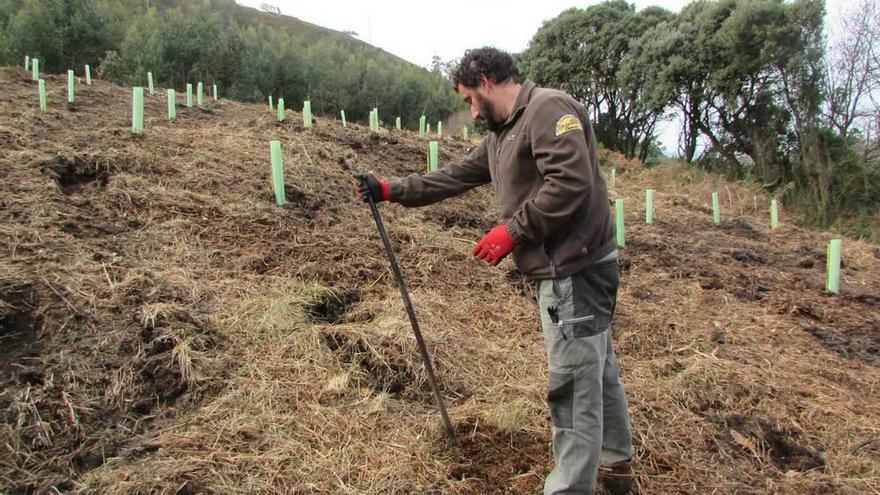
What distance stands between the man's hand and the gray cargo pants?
2.69 feet

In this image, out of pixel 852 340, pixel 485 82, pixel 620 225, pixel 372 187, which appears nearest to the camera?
pixel 485 82

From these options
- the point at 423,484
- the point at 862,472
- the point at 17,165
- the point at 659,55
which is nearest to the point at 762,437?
the point at 862,472

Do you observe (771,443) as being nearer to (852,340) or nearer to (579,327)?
(579,327)

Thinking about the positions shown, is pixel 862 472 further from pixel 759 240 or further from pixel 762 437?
pixel 759 240

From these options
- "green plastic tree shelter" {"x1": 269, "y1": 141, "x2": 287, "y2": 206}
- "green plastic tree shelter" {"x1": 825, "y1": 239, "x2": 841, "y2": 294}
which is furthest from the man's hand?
"green plastic tree shelter" {"x1": 825, "y1": 239, "x2": 841, "y2": 294}

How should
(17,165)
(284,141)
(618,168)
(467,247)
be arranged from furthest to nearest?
(618,168) → (284,141) → (467,247) → (17,165)

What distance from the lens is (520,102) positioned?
6.16ft

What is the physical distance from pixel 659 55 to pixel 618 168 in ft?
10.4

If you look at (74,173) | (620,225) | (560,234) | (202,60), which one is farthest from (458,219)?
(202,60)

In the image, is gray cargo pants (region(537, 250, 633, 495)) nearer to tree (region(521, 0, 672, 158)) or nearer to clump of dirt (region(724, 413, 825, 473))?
clump of dirt (region(724, 413, 825, 473))

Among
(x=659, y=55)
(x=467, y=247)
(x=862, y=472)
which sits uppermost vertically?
(x=659, y=55)

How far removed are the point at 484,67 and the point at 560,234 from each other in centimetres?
62

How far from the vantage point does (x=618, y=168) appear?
47.9 feet

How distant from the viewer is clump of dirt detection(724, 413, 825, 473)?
2.38 meters
